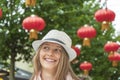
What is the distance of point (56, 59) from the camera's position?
2223 millimetres

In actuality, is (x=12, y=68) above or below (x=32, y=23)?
below

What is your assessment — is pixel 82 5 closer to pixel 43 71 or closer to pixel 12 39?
pixel 12 39

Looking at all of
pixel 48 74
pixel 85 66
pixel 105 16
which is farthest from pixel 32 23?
pixel 48 74

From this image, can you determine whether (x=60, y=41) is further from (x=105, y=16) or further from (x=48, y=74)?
(x=105, y=16)

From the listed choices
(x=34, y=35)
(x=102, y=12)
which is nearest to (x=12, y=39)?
(x=34, y=35)

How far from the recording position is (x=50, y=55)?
2.23 meters

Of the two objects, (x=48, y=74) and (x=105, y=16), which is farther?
(x=105, y=16)

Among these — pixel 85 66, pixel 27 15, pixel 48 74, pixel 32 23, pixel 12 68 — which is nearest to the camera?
pixel 48 74

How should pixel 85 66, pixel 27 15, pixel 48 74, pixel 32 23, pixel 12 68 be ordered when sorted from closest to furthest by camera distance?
pixel 48 74 < pixel 32 23 < pixel 27 15 < pixel 12 68 < pixel 85 66

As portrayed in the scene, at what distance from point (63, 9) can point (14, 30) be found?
1298 millimetres

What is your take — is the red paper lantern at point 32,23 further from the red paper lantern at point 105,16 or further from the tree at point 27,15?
the tree at point 27,15

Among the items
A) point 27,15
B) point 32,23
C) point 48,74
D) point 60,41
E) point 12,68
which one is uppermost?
point 27,15

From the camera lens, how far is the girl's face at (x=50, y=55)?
7.24 ft

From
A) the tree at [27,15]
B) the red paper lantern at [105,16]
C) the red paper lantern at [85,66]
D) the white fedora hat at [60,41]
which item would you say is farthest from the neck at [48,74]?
the red paper lantern at [85,66]
